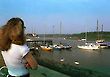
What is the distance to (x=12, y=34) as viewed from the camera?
2912 mm

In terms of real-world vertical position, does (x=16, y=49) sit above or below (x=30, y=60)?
above

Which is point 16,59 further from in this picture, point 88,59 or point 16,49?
A: point 88,59

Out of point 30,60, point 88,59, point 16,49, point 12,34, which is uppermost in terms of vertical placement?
point 12,34

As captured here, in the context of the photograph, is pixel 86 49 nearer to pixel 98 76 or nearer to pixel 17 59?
pixel 98 76

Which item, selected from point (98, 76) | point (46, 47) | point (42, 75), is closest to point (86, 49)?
point (46, 47)

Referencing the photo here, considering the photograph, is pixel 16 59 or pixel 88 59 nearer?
pixel 16 59

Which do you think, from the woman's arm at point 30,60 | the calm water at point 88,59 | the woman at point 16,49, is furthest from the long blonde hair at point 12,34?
the calm water at point 88,59

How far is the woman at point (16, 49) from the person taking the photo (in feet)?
9.58

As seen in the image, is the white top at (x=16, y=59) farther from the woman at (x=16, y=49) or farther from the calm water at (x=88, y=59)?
the calm water at (x=88, y=59)

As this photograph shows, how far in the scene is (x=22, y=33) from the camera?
9.63 feet

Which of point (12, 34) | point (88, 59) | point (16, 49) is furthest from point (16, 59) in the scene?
point (88, 59)

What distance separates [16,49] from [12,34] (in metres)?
0.17

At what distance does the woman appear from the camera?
2.92 m

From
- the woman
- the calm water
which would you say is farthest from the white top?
the calm water
